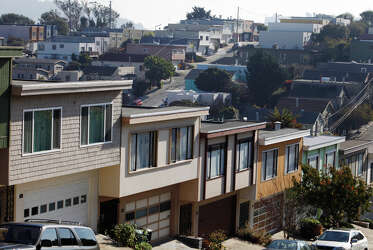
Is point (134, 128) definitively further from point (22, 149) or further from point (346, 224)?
point (346, 224)

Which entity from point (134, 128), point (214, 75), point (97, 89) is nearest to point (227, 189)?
point (134, 128)

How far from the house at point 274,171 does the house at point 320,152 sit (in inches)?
57.0

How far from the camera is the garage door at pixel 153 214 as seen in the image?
31.1 metres

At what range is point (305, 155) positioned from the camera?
4319cm

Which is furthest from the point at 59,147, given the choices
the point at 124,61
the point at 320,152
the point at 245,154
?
the point at 124,61

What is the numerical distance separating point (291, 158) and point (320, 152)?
4.87m

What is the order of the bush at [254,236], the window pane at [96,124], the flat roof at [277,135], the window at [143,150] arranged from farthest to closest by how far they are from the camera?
the flat roof at [277,135] < the bush at [254,236] < the window at [143,150] < the window pane at [96,124]

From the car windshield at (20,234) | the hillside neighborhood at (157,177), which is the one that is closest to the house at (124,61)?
the hillside neighborhood at (157,177)

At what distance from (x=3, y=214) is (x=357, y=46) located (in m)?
155

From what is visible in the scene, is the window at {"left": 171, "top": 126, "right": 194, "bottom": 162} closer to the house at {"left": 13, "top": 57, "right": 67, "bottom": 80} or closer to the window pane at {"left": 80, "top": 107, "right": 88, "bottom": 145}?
the window pane at {"left": 80, "top": 107, "right": 88, "bottom": 145}

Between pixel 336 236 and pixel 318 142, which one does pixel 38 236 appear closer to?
pixel 336 236

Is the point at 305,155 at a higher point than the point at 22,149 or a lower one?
lower

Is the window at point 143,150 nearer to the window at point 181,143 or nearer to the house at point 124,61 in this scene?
the window at point 181,143

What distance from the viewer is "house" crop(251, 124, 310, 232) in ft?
125
